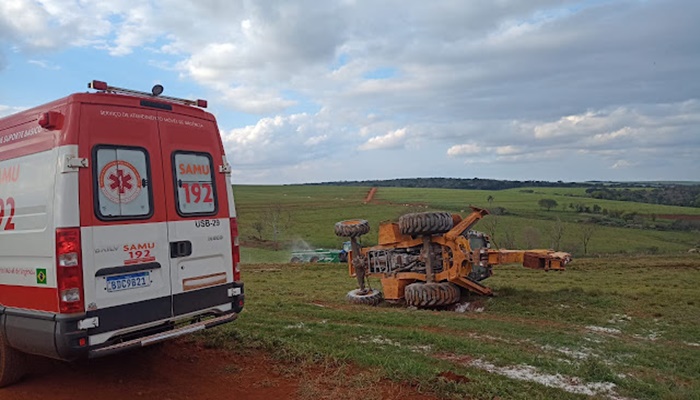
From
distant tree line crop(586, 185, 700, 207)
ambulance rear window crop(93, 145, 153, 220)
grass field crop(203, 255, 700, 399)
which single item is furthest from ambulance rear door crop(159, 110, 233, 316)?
distant tree line crop(586, 185, 700, 207)

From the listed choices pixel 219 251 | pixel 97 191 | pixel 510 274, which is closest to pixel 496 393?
pixel 219 251

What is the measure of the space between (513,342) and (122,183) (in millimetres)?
6371

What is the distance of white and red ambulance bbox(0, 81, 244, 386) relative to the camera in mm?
4910

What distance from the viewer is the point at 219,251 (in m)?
6.27

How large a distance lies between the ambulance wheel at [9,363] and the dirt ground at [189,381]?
12cm

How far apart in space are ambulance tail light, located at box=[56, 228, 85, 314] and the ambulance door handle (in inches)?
40.1

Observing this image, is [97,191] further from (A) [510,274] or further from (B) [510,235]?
(B) [510,235]

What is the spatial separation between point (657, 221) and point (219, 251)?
6423cm

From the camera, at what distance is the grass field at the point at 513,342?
5.84 m

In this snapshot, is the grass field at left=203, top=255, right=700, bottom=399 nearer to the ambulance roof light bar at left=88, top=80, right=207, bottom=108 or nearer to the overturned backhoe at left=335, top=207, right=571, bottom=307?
the overturned backhoe at left=335, top=207, right=571, bottom=307

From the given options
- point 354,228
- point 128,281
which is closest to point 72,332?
point 128,281

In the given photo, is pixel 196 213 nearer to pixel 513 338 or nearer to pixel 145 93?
pixel 145 93

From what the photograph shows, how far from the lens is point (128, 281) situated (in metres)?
5.27

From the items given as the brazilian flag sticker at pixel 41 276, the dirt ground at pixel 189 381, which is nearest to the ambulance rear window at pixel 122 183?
the brazilian flag sticker at pixel 41 276
